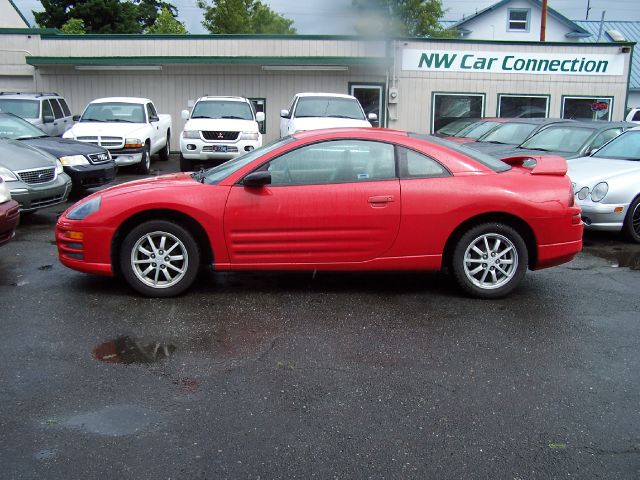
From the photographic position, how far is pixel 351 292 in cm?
582

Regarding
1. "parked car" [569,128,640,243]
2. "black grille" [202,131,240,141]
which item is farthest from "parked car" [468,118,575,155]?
"black grille" [202,131,240,141]

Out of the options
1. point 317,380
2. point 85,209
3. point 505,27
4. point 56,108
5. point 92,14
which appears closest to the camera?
point 317,380

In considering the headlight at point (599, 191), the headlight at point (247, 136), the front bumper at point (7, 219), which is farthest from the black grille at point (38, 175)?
the headlight at point (599, 191)

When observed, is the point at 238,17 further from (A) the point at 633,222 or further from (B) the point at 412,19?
(A) the point at 633,222

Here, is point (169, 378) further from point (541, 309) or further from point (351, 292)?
point (541, 309)

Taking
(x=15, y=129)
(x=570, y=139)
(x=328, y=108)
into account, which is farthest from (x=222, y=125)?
Result: (x=570, y=139)

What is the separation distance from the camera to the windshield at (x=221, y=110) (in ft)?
48.8

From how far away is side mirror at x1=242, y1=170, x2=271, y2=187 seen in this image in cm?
540

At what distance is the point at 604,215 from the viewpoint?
8016 mm

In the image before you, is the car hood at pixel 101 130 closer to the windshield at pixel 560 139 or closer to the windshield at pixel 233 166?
the windshield at pixel 560 139

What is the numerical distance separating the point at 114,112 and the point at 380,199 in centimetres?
1108

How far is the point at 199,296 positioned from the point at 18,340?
153 cm

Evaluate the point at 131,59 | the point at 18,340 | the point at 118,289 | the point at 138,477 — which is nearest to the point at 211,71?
the point at 131,59

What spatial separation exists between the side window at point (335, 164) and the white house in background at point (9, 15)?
34885 mm
